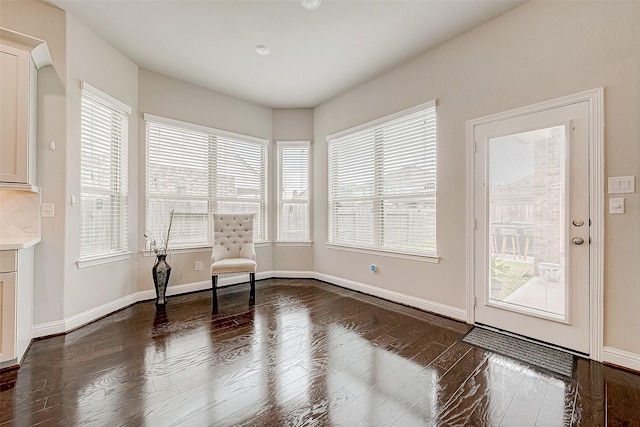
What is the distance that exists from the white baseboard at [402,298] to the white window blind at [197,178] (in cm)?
150

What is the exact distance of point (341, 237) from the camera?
14.3 ft

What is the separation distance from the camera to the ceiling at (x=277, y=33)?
2.50m

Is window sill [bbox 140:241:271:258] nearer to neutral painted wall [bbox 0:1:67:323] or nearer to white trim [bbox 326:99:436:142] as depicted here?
neutral painted wall [bbox 0:1:67:323]

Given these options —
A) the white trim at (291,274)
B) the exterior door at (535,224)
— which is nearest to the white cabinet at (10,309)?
the white trim at (291,274)

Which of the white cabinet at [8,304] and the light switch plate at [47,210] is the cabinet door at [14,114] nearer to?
the light switch plate at [47,210]

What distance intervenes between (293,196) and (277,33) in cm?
250

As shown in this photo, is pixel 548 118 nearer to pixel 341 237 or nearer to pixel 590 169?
pixel 590 169

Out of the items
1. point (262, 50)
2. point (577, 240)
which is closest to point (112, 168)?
point (262, 50)

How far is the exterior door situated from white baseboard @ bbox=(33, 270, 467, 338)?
481 millimetres

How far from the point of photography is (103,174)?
315 centimetres

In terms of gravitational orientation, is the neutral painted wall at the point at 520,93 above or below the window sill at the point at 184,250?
above

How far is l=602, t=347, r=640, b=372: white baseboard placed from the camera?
1.96m

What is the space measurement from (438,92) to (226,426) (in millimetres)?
3443

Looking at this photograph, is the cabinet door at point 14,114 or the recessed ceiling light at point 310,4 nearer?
the cabinet door at point 14,114
